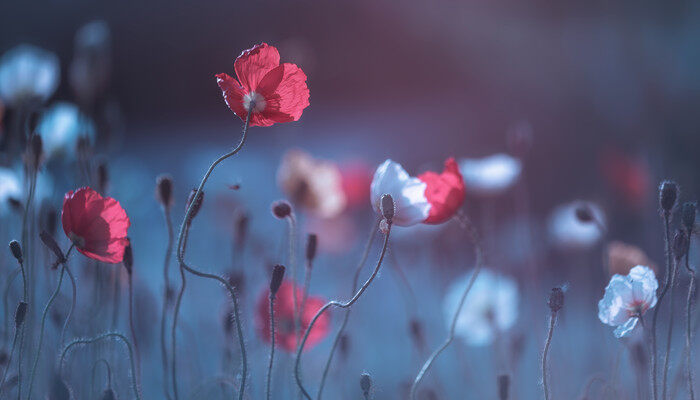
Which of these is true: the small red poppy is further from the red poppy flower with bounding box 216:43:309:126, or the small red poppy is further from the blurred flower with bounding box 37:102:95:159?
the blurred flower with bounding box 37:102:95:159

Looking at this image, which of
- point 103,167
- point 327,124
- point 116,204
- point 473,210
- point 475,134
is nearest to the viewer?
point 116,204

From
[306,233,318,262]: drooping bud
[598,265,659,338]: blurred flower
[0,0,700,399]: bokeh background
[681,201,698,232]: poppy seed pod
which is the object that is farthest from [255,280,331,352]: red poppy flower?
[681,201,698,232]: poppy seed pod

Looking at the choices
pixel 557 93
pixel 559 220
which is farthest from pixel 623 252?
pixel 557 93

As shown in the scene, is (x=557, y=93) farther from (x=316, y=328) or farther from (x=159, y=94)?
(x=316, y=328)

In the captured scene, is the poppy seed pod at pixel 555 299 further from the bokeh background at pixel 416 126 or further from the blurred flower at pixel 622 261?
the bokeh background at pixel 416 126

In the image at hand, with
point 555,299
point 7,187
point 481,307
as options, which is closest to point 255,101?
point 555,299
